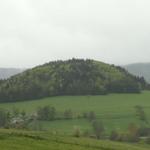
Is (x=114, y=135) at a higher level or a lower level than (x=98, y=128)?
lower

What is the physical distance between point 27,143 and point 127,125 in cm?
14241

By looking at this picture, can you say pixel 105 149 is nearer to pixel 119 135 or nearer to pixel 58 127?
pixel 119 135

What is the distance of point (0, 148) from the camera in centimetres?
4422

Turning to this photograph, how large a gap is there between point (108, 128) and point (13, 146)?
461 ft

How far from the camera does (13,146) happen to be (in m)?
47.1

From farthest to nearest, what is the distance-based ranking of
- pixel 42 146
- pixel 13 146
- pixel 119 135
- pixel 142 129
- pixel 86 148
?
1. pixel 142 129
2. pixel 119 135
3. pixel 86 148
4. pixel 42 146
5. pixel 13 146

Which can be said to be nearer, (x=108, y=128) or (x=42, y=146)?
(x=42, y=146)

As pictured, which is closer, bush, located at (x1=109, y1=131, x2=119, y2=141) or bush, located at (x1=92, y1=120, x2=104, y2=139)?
bush, located at (x1=109, y1=131, x2=119, y2=141)

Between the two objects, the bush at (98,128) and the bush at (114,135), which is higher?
the bush at (98,128)

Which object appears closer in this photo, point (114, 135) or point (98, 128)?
point (114, 135)

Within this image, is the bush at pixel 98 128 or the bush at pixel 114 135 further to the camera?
the bush at pixel 98 128

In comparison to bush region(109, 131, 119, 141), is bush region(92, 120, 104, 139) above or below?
above

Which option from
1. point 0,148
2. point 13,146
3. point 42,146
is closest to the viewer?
point 0,148

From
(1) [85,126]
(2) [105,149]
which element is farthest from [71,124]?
(2) [105,149]
